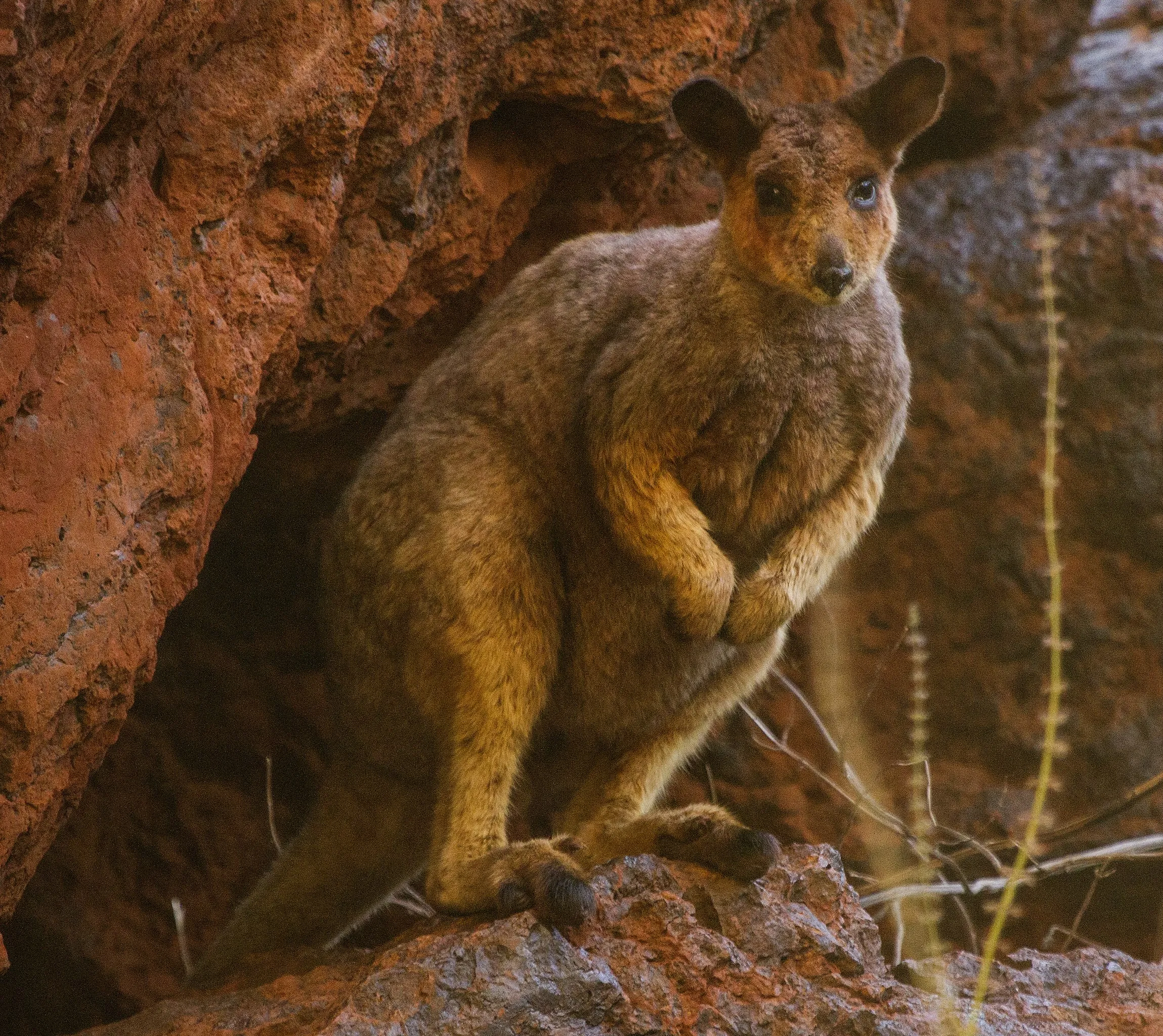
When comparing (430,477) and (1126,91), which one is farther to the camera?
(1126,91)

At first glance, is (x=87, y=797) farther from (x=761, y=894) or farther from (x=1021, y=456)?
(x=1021, y=456)

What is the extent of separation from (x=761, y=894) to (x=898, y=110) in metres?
2.29

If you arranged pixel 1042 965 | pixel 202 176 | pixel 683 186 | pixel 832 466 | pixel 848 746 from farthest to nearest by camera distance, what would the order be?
1. pixel 683 186
2. pixel 848 746
3. pixel 832 466
4. pixel 1042 965
5. pixel 202 176

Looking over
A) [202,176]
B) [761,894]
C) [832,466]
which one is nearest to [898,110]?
[832,466]

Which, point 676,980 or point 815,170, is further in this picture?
point 815,170

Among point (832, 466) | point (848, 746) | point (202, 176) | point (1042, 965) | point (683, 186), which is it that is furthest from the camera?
point (683, 186)

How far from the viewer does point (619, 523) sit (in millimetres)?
3990

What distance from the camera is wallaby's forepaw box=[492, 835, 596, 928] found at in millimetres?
3234

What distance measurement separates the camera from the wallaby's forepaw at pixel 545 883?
3234 mm

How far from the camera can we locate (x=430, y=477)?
4086mm

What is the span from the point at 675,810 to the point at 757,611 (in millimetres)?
637

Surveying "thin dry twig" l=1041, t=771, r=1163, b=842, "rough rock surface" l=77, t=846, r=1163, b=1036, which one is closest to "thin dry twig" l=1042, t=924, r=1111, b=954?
"thin dry twig" l=1041, t=771, r=1163, b=842

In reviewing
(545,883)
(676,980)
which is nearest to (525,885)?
(545,883)

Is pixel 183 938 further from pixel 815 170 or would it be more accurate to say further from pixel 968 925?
pixel 815 170
